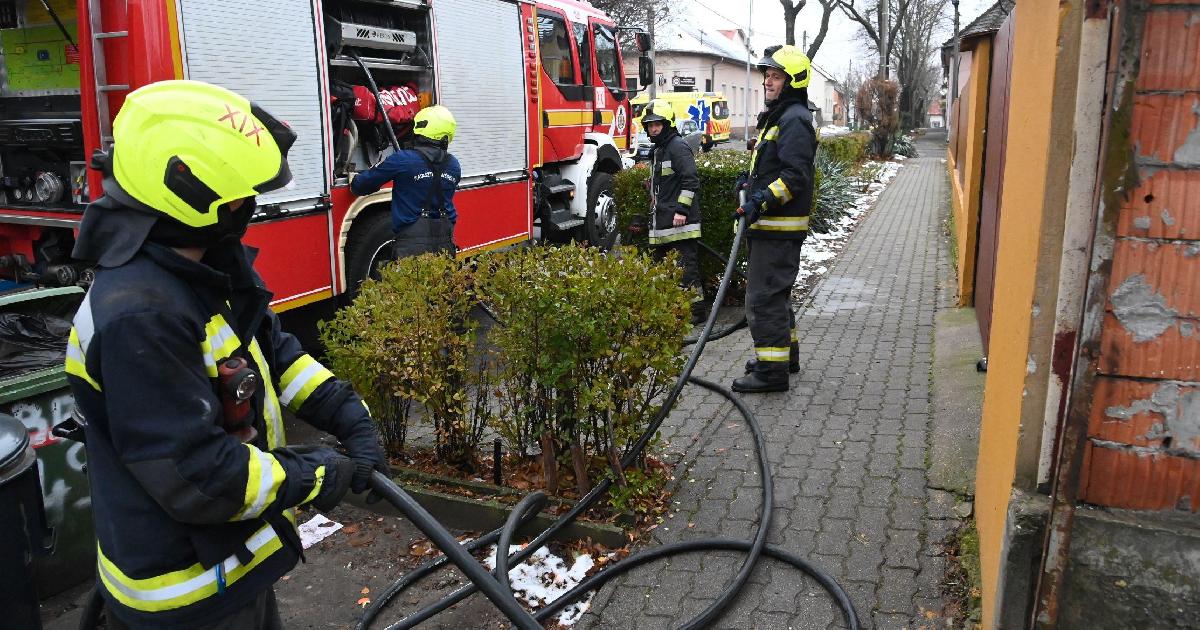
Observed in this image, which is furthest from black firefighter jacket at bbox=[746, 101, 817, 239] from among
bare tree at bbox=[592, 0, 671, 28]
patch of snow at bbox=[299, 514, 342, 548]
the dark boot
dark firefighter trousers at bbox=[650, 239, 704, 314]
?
bare tree at bbox=[592, 0, 671, 28]

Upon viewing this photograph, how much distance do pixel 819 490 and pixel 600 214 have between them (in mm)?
7160

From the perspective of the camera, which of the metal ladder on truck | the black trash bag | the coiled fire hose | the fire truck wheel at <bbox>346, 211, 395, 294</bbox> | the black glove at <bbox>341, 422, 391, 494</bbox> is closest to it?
the black glove at <bbox>341, 422, 391, 494</bbox>

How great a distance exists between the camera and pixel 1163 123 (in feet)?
6.05

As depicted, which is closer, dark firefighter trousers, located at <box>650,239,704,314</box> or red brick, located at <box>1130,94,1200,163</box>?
red brick, located at <box>1130,94,1200,163</box>

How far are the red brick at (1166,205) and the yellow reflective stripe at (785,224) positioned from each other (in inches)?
130

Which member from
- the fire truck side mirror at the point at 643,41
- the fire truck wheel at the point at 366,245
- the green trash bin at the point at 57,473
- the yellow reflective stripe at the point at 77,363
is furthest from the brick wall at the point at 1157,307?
the fire truck side mirror at the point at 643,41

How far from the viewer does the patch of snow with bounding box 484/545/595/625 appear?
318 cm

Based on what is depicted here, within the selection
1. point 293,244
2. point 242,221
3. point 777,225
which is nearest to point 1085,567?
point 242,221

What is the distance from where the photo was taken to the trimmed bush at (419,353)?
3771 mm

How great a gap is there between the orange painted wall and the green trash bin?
Result: 129 inches

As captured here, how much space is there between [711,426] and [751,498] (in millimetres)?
944

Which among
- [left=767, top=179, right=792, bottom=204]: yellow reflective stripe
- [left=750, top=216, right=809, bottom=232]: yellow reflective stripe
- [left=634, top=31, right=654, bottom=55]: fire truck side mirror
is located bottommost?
[left=750, top=216, right=809, bottom=232]: yellow reflective stripe

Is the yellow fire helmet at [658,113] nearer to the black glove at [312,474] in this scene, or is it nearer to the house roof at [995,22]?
the house roof at [995,22]

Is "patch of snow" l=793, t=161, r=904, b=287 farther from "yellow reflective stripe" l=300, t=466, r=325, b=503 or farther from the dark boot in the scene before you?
"yellow reflective stripe" l=300, t=466, r=325, b=503
